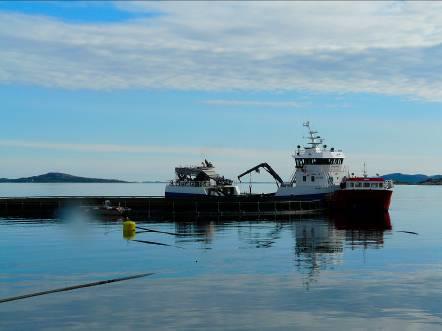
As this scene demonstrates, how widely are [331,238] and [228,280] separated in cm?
2679

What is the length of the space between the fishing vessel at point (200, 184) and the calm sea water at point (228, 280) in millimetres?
34310

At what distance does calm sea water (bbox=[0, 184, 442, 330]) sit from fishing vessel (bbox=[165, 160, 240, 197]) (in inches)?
1351

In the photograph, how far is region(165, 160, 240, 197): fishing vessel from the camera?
10150 cm

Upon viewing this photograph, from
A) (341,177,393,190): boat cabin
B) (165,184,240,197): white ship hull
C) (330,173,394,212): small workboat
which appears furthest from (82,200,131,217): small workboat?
(341,177,393,190): boat cabin

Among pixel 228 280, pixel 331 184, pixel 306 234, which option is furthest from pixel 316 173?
pixel 228 280

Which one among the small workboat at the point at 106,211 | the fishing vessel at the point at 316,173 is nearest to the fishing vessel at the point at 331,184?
the fishing vessel at the point at 316,173

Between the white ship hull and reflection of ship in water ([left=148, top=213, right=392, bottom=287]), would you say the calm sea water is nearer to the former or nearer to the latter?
reflection of ship in water ([left=148, top=213, right=392, bottom=287])

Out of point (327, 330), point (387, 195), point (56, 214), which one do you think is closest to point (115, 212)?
point (56, 214)

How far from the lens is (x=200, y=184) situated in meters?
103

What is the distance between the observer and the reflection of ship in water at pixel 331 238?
1715 inches

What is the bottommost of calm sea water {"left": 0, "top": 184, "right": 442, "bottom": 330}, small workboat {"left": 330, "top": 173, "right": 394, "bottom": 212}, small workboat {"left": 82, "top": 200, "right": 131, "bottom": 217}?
calm sea water {"left": 0, "top": 184, "right": 442, "bottom": 330}

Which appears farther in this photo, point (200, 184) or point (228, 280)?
point (200, 184)

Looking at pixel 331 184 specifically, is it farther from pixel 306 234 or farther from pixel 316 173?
pixel 306 234

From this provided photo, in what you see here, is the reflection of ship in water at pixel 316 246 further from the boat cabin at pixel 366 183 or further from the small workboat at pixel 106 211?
the small workboat at pixel 106 211
